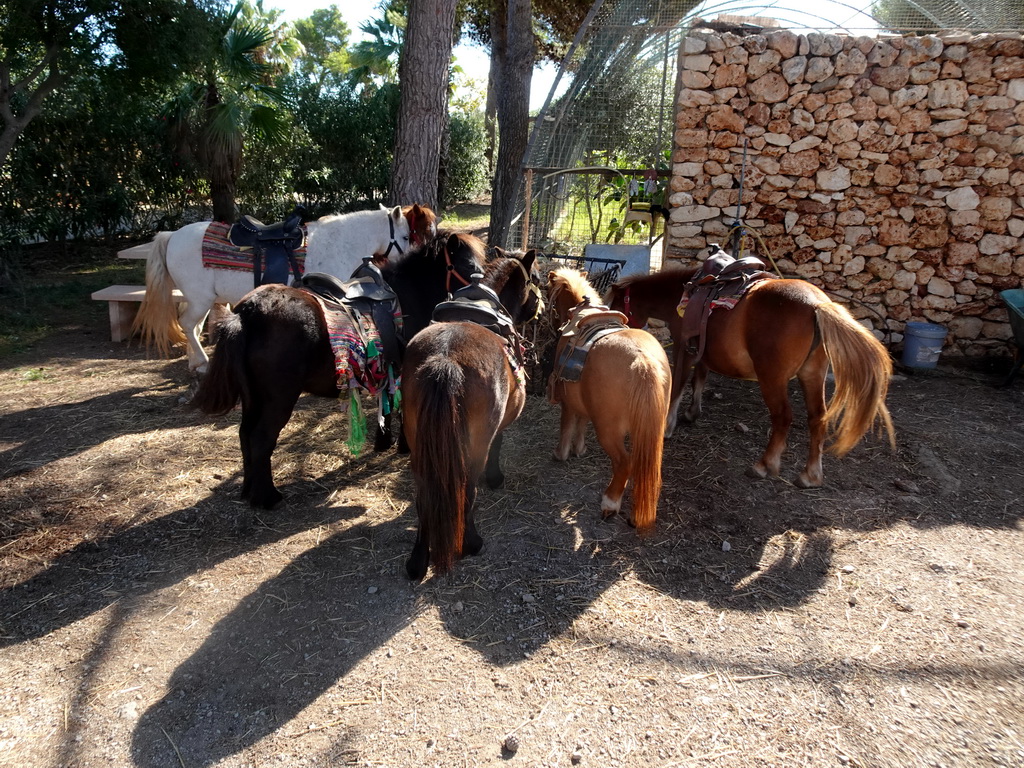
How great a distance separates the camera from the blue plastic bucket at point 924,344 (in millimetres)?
6461

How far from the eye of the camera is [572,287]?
4.16m

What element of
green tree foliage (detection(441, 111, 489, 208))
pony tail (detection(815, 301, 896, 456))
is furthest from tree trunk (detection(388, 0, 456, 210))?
green tree foliage (detection(441, 111, 489, 208))

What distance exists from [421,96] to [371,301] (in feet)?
12.6

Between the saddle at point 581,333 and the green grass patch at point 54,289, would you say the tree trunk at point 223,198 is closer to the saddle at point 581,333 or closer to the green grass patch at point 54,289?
the green grass patch at point 54,289

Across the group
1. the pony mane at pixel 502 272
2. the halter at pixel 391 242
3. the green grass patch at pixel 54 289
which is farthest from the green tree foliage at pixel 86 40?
the pony mane at pixel 502 272

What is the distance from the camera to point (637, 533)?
143 inches

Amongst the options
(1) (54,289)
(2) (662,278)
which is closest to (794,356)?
(2) (662,278)

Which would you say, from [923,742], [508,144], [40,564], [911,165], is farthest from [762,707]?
[508,144]

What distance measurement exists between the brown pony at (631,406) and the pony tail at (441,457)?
98cm

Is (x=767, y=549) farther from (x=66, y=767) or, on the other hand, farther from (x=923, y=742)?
(x=66, y=767)

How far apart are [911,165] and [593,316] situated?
16.2ft

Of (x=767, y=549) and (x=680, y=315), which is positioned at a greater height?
(x=680, y=315)

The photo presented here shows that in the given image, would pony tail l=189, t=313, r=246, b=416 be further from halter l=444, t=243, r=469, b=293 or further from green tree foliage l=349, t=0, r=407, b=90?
green tree foliage l=349, t=0, r=407, b=90

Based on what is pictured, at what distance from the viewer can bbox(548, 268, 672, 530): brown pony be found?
323 cm
